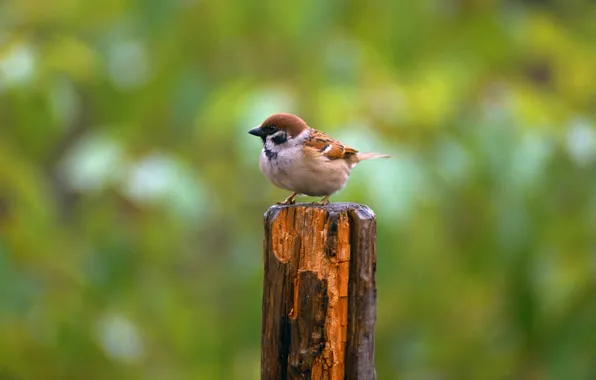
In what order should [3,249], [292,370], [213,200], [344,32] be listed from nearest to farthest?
[292,370] → [3,249] → [213,200] → [344,32]

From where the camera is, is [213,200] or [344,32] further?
[344,32]

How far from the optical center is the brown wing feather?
11.5 feet

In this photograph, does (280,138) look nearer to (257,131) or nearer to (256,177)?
(257,131)

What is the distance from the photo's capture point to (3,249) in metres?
4.01

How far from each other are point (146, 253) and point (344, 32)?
56.8 inches

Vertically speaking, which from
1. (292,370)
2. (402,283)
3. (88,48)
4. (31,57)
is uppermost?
(88,48)

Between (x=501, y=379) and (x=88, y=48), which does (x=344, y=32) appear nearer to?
(x=88, y=48)

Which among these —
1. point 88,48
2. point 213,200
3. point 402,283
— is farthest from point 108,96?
point 402,283

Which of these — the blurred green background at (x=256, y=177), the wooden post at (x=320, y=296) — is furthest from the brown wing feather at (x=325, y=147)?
the wooden post at (x=320, y=296)

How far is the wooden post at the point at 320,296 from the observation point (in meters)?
2.60

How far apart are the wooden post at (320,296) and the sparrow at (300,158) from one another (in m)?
0.67

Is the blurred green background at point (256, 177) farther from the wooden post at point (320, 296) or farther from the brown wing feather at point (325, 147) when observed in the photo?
the wooden post at point (320, 296)

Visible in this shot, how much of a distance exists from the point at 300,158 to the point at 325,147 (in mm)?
175

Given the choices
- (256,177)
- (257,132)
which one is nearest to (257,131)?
(257,132)
